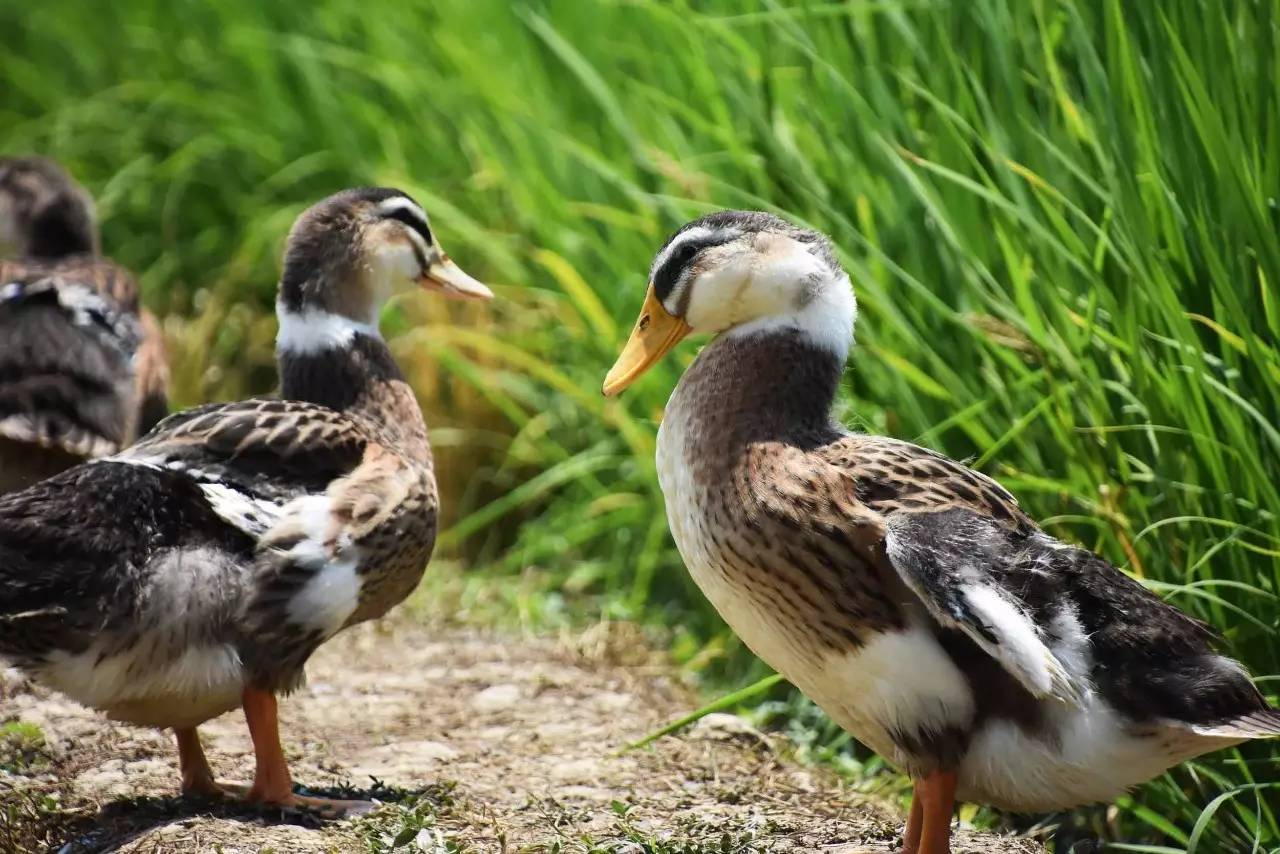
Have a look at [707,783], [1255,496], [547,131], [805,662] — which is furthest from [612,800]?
[547,131]

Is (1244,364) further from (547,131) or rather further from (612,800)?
(547,131)

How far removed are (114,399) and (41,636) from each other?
188 cm

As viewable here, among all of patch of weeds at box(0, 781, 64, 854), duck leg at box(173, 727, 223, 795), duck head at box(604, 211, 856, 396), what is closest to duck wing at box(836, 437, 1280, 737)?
duck head at box(604, 211, 856, 396)

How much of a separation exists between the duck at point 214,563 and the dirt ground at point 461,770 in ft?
0.79

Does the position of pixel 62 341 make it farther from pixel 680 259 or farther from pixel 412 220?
pixel 680 259

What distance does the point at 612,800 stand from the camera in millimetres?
4125

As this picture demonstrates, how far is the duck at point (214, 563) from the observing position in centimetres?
368

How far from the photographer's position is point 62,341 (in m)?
5.44

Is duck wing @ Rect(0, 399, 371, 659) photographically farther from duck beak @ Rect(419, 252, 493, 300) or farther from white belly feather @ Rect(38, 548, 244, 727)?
duck beak @ Rect(419, 252, 493, 300)

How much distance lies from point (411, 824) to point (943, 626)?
1.19 meters

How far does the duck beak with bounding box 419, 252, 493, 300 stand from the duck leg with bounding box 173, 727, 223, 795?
148 cm

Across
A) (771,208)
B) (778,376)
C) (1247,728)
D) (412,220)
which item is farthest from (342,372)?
(1247,728)

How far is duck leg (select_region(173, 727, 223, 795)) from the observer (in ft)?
13.4

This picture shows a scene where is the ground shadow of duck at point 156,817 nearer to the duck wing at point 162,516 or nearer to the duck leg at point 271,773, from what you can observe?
the duck leg at point 271,773
